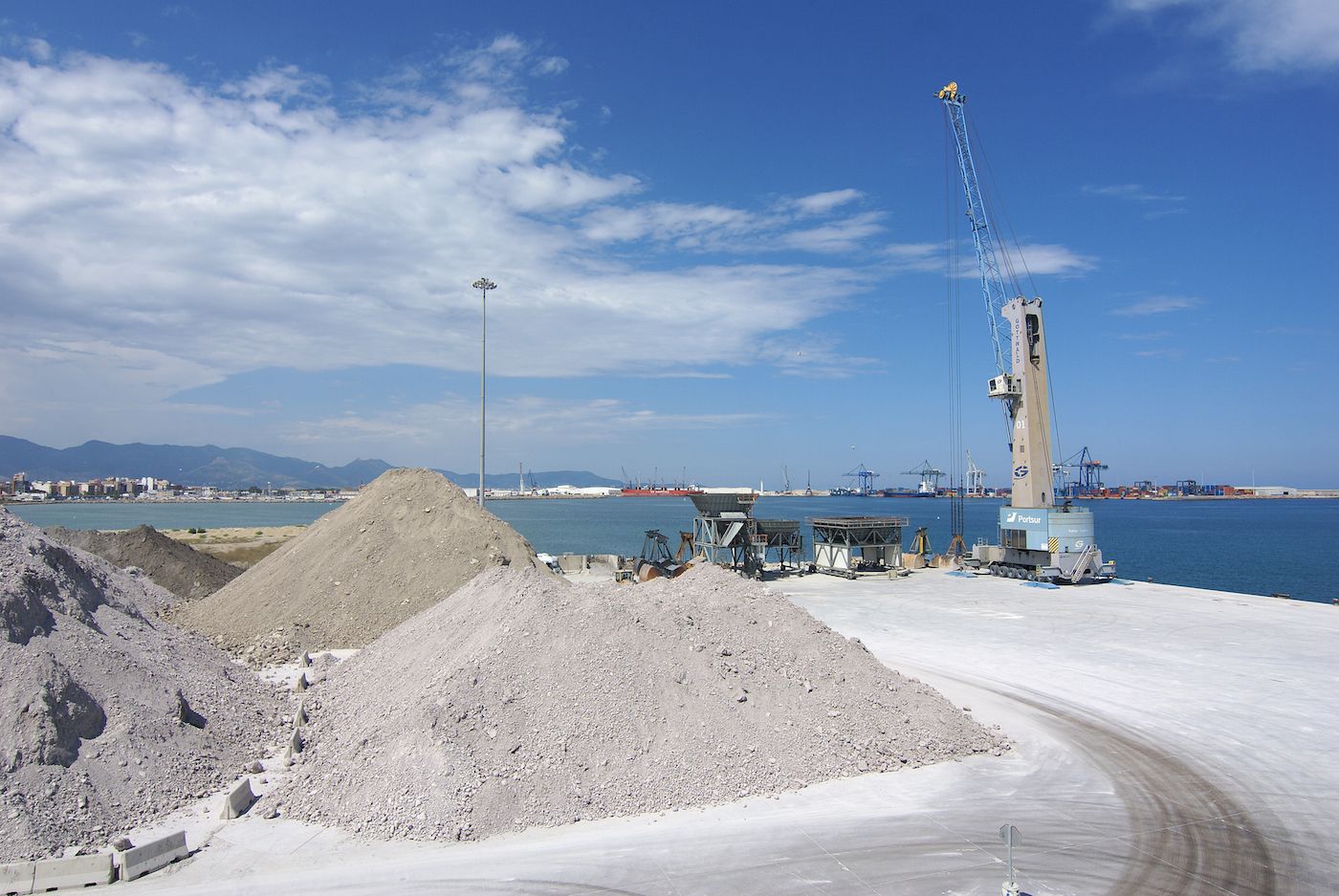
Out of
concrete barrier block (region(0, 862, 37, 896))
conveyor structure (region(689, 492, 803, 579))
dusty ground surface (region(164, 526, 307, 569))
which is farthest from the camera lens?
dusty ground surface (region(164, 526, 307, 569))

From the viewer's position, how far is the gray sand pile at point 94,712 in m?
10.8

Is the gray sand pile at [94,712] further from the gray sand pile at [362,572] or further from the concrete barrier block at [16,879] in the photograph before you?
the gray sand pile at [362,572]

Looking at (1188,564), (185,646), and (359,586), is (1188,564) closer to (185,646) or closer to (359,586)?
(359,586)

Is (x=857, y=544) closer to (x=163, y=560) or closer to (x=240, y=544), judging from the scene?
(x=163, y=560)

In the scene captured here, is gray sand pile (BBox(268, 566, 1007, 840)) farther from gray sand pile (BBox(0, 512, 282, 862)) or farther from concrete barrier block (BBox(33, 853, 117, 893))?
concrete barrier block (BBox(33, 853, 117, 893))

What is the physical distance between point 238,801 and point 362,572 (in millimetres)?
15249

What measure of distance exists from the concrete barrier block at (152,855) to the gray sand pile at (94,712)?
112cm

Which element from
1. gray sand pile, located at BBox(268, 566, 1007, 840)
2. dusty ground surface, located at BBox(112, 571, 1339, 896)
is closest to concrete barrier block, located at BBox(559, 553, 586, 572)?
gray sand pile, located at BBox(268, 566, 1007, 840)

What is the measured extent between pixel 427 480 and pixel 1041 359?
32438 millimetres

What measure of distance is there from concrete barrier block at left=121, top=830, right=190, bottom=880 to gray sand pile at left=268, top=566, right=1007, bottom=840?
62.1 inches

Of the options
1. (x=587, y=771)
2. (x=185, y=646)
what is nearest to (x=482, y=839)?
(x=587, y=771)

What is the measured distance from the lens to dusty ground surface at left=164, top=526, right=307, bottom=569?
5778 cm

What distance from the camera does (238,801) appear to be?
11758 mm

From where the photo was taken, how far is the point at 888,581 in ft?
132
